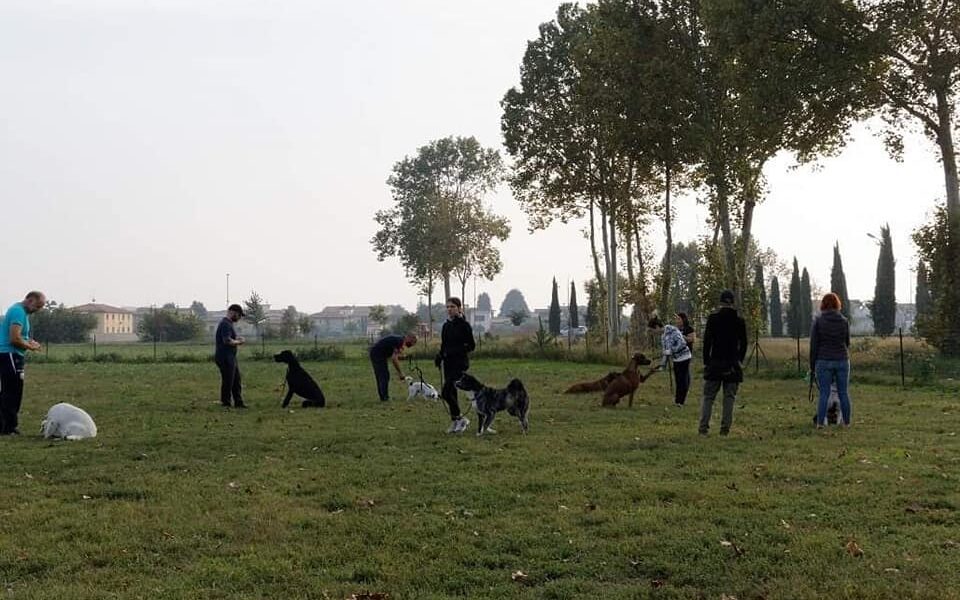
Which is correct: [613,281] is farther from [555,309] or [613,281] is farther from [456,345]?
[555,309]

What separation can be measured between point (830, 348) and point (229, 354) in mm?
10888

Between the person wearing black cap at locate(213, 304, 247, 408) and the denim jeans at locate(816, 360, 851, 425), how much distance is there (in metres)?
10.3

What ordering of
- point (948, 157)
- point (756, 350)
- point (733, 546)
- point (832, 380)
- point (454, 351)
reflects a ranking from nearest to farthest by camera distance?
point (733, 546), point (832, 380), point (454, 351), point (756, 350), point (948, 157)

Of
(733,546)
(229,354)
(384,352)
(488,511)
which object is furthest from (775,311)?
(733,546)

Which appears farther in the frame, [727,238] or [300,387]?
[727,238]

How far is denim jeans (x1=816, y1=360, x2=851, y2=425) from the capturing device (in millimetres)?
11578

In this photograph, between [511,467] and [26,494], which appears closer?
[26,494]

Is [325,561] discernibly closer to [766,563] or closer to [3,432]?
[766,563]

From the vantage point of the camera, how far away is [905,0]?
23.2m

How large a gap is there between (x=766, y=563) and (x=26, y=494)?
6.94 meters

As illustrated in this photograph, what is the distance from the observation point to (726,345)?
11000 mm

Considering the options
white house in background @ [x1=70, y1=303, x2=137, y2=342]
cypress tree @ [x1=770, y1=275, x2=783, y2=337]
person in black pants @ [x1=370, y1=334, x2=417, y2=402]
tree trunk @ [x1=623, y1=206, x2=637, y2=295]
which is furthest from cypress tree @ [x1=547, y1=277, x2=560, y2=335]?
white house in background @ [x1=70, y1=303, x2=137, y2=342]

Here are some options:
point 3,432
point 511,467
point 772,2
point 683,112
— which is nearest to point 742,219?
point 683,112

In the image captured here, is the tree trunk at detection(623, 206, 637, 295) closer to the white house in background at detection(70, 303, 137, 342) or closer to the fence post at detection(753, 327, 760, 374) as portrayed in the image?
the fence post at detection(753, 327, 760, 374)
